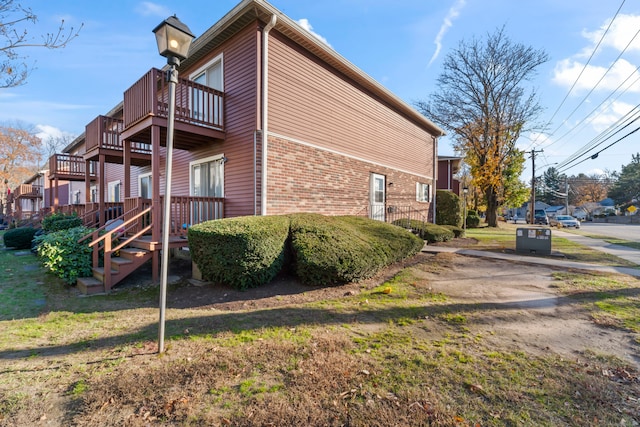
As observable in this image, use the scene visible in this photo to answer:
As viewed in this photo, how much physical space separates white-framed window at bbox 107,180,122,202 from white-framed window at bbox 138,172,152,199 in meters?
2.96

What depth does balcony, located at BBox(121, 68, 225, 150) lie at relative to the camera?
671 cm

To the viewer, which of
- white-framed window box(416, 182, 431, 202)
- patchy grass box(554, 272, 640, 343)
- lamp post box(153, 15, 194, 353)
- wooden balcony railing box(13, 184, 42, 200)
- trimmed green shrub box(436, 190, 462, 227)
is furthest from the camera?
wooden balcony railing box(13, 184, 42, 200)

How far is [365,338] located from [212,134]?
650 centimetres

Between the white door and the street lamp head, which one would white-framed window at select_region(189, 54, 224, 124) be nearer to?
the street lamp head

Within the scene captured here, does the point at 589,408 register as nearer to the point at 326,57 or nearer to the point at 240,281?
the point at 240,281

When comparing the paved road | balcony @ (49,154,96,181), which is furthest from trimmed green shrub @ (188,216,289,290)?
the paved road

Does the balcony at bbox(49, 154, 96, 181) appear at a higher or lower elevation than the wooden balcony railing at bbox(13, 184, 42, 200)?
higher

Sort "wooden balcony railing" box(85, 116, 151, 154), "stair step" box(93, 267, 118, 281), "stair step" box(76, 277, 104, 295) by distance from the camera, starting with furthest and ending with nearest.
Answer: "wooden balcony railing" box(85, 116, 151, 154)
"stair step" box(93, 267, 118, 281)
"stair step" box(76, 277, 104, 295)

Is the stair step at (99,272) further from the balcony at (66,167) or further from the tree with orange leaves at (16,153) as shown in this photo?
the tree with orange leaves at (16,153)

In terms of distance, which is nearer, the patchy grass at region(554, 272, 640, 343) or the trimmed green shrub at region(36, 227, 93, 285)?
the patchy grass at region(554, 272, 640, 343)

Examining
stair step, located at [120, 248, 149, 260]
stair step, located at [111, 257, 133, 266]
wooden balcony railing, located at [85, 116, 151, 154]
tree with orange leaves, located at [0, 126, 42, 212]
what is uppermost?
tree with orange leaves, located at [0, 126, 42, 212]

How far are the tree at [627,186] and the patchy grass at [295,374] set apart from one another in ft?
247

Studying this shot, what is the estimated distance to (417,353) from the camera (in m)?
3.10

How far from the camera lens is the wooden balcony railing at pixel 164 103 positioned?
668 centimetres
